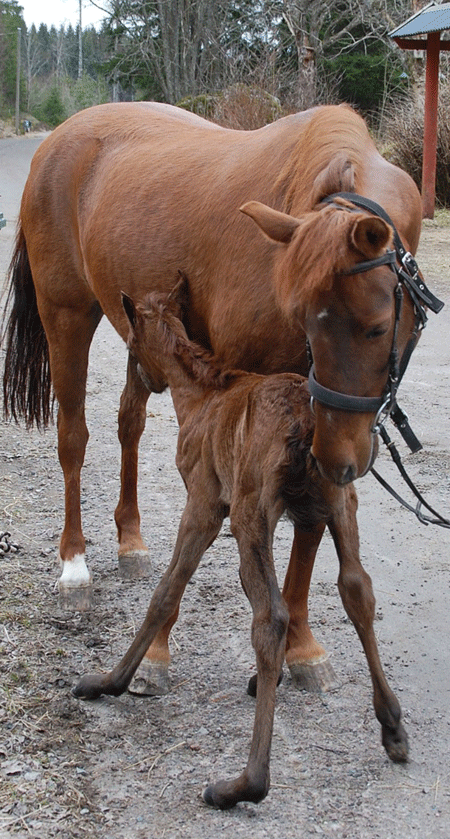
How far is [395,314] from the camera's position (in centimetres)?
209

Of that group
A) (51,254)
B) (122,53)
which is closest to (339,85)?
(122,53)

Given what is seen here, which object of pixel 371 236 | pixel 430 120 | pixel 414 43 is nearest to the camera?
pixel 371 236

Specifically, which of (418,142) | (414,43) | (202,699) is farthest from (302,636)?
(418,142)

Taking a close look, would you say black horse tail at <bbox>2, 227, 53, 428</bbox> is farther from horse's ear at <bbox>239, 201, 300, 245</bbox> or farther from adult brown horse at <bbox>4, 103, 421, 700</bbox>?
horse's ear at <bbox>239, 201, 300, 245</bbox>

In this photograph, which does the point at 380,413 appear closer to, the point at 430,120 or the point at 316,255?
the point at 316,255

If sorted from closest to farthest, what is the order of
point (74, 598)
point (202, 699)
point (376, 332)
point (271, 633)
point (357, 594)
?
1. point (376, 332)
2. point (271, 633)
3. point (357, 594)
4. point (202, 699)
5. point (74, 598)

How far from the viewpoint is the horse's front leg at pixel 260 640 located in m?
2.33

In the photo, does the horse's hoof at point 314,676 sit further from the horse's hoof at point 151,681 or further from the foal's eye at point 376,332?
the foal's eye at point 376,332

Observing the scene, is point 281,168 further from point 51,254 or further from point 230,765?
point 230,765

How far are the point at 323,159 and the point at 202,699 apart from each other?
1836 mm

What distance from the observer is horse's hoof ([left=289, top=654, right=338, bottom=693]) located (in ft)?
10.0

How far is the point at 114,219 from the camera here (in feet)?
11.1

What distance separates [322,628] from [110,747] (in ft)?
3.68

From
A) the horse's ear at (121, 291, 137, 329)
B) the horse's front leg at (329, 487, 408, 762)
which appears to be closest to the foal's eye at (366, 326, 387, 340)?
the horse's front leg at (329, 487, 408, 762)
